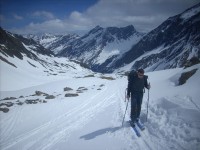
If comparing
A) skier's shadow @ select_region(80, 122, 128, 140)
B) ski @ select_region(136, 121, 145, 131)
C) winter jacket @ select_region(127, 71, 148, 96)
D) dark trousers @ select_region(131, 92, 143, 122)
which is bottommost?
skier's shadow @ select_region(80, 122, 128, 140)

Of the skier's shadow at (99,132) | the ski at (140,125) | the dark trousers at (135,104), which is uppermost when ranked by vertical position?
the dark trousers at (135,104)

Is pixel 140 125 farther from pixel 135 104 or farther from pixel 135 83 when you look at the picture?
pixel 135 83

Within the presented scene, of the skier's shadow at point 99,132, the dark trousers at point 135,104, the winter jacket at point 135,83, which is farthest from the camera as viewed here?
the dark trousers at point 135,104

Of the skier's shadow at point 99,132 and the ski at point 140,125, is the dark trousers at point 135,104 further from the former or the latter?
the skier's shadow at point 99,132

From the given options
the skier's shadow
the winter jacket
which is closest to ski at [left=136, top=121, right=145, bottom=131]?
the skier's shadow

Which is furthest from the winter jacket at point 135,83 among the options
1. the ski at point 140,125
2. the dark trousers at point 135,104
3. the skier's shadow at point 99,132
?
the skier's shadow at point 99,132

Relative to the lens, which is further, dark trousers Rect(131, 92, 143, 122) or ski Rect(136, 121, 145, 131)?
dark trousers Rect(131, 92, 143, 122)

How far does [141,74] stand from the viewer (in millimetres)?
10555

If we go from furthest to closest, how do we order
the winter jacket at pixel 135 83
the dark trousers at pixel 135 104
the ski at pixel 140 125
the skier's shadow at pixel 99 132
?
the dark trousers at pixel 135 104
the winter jacket at pixel 135 83
the skier's shadow at pixel 99 132
the ski at pixel 140 125

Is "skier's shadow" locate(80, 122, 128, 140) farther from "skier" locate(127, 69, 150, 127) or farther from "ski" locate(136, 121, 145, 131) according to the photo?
"skier" locate(127, 69, 150, 127)

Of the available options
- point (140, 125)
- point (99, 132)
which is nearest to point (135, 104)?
point (140, 125)

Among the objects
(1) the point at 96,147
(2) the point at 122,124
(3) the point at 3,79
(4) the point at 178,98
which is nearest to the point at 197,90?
(4) the point at 178,98

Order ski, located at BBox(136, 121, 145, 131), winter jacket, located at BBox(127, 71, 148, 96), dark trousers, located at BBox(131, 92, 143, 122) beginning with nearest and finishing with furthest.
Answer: ski, located at BBox(136, 121, 145, 131), winter jacket, located at BBox(127, 71, 148, 96), dark trousers, located at BBox(131, 92, 143, 122)

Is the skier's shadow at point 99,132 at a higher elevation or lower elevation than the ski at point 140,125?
lower
